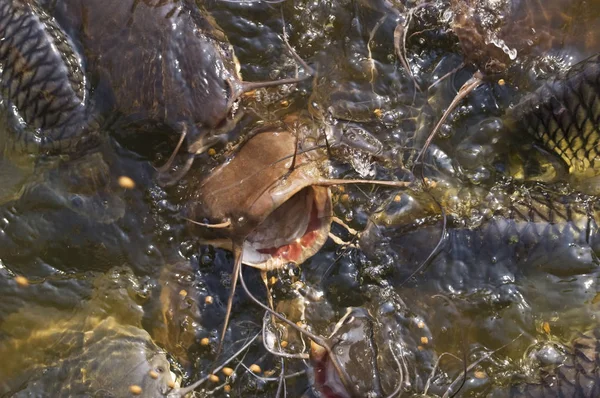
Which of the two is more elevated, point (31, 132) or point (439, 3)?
point (439, 3)

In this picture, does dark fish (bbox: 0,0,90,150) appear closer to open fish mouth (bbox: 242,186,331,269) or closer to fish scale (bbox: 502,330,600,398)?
open fish mouth (bbox: 242,186,331,269)

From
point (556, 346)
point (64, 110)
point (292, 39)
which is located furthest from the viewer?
point (292, 39)

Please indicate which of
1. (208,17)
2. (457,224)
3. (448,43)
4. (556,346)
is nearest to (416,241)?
(457,224)

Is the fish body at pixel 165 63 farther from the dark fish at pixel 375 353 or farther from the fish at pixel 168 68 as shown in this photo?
the dark fish at pixel 375 353

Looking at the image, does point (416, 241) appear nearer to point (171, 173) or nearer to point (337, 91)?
point (337, 91)

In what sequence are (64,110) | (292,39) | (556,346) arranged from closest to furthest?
(556,346) < (64,110) < (292,39)

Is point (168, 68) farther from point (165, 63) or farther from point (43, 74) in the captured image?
point (43, 74)

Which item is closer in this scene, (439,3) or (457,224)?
(457,224)

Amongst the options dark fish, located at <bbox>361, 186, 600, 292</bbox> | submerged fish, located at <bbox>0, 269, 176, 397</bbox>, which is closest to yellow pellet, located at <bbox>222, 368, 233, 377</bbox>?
submerged fish, located at <bbox>0, 269, 176, 397</bbox>
